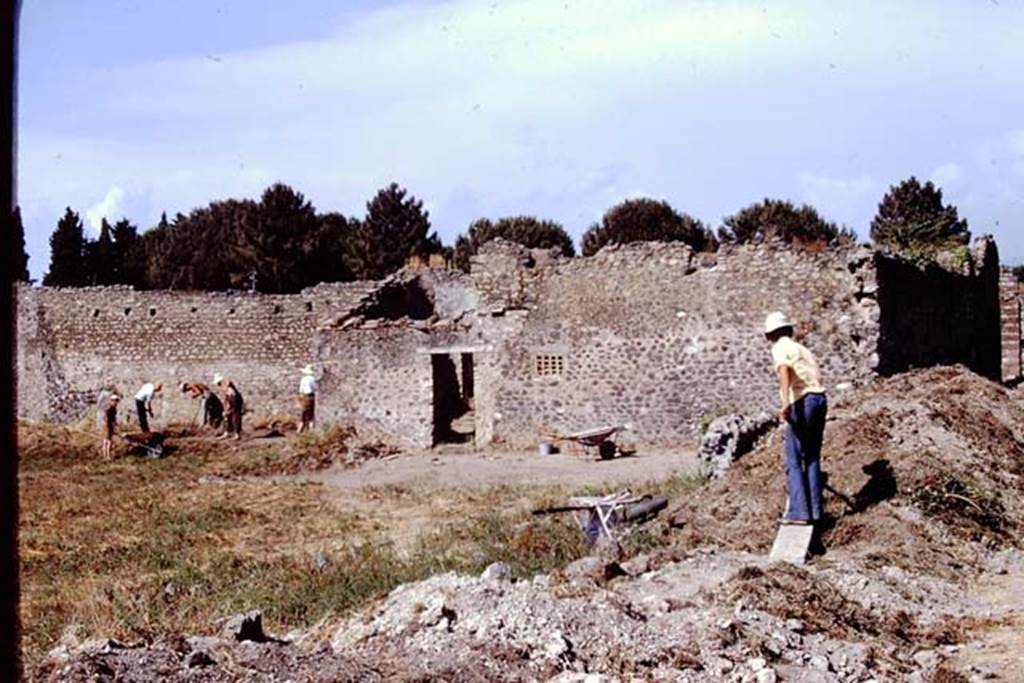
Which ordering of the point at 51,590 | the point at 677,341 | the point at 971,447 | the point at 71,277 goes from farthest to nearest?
the point at 71,277 < the point at 677,341 < the point at 971,447 < the point at 51,590

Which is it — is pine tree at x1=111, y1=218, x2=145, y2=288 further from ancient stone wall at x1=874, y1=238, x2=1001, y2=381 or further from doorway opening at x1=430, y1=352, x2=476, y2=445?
ancient stone wall at x1=874, y1=238, x2=1001, y2=381

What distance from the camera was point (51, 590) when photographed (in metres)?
12.1

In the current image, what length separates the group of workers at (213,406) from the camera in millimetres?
24672

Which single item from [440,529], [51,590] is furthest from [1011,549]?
[51,590]

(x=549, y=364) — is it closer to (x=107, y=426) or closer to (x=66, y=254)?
(x=107, y=426)

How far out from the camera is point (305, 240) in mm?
57844

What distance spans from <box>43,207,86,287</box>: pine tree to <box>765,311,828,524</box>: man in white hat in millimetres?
51530

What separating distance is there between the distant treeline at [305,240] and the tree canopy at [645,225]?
0.05 meters

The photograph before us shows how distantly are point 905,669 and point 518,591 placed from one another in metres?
2.65

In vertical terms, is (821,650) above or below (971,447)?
below

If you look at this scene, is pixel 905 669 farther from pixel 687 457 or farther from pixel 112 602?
pixel 687 457

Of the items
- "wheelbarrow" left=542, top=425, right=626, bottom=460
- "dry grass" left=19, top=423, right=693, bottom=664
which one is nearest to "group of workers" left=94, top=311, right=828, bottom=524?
"dry grass" left=19, top=423, right=693, bottom=664

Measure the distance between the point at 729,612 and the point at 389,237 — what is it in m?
55.8

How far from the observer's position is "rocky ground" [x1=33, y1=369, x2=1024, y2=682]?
7422mm
